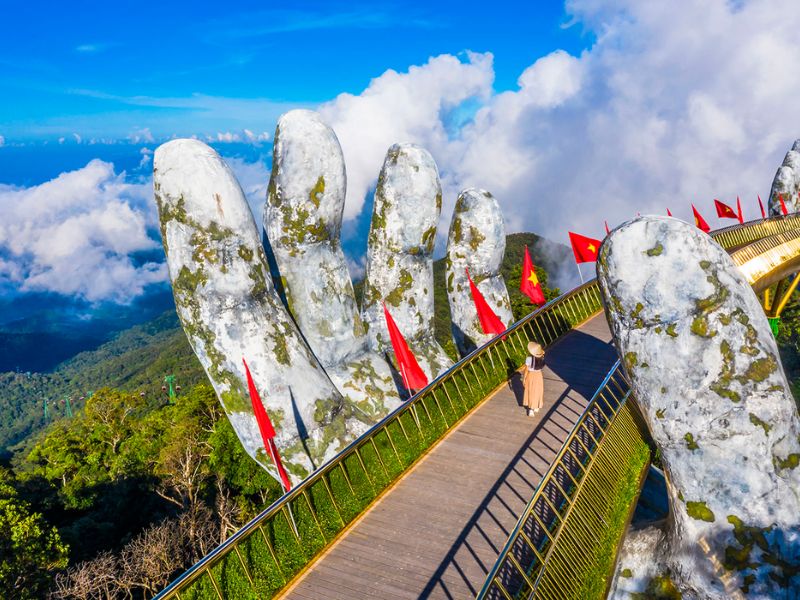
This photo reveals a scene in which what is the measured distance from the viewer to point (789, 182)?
3073 centimetres

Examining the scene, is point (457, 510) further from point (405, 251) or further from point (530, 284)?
point (530, 284)

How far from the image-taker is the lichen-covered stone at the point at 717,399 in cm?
679

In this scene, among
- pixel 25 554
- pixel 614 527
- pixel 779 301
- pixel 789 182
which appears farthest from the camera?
pixel 789 182

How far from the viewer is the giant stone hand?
11.2 meters

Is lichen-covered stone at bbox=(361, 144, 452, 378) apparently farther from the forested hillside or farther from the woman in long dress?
the forested hillside

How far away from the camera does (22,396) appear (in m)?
128

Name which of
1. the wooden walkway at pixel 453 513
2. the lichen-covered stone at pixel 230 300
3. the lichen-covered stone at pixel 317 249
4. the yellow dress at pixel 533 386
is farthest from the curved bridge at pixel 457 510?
the lichen-covered stone at pixel 317 249

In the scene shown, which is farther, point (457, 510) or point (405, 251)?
point (405, 251)

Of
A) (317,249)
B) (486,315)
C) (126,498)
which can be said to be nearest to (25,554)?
(126,498)

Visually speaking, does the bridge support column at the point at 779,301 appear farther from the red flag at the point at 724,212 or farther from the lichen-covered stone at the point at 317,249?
the lichen-covered stone at the point at 317,249

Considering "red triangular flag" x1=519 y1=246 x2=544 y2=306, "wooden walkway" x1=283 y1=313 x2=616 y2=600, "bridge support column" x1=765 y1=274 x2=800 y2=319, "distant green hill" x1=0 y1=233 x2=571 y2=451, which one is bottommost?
"distant green hill" x1=0 y1=233 x2=571 y2=451

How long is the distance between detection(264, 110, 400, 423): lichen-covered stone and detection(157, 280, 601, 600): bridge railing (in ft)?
7.05

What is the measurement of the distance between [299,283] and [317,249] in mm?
807

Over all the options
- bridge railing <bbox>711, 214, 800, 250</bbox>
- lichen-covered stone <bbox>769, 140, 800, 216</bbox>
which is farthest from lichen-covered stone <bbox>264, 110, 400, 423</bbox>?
lichen-covered stone <bbox>769, 140, 800, 216</bbox>
